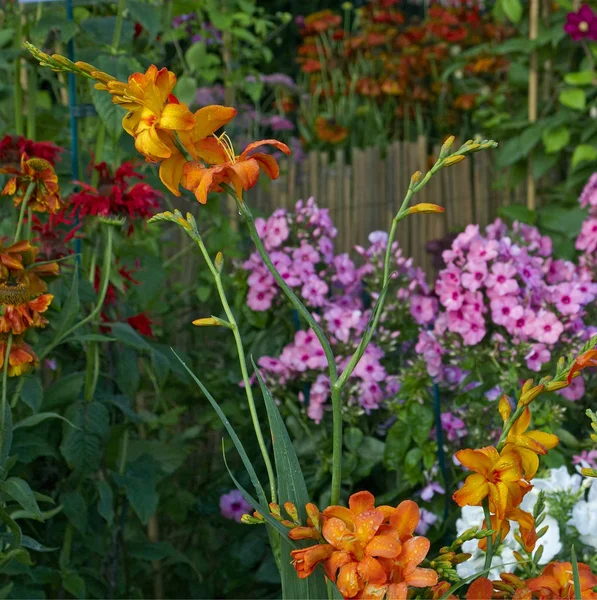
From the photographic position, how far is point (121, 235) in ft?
5.72

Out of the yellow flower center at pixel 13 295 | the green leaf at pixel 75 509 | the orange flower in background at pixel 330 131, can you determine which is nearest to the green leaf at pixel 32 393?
the green leaf at pixel 75 509

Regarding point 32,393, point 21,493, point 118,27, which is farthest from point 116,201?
point 21,493

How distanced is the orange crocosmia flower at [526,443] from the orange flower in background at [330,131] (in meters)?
3.64

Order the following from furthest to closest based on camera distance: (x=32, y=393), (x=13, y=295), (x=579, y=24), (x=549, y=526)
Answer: (x=579, y=24) < (x=32, y=393) < (x=549, y=526) < (x=13, y=295)

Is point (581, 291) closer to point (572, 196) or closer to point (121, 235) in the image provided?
point (121, 235)

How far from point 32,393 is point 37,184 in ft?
0.99

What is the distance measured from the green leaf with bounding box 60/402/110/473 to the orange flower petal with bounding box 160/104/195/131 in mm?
903

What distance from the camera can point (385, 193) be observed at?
372 cm

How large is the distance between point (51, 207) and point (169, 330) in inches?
47.7

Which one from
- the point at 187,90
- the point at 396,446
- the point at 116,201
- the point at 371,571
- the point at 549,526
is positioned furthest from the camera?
the point at 187,90

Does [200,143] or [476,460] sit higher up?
[200,143]

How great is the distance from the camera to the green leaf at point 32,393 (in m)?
1.42

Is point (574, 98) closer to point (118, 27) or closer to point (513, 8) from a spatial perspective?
point (513, 8)

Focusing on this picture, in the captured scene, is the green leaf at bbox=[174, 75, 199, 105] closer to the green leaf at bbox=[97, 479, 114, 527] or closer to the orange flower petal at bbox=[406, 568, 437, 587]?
the green leaf at bbox=[97, 479, 114, 527]
